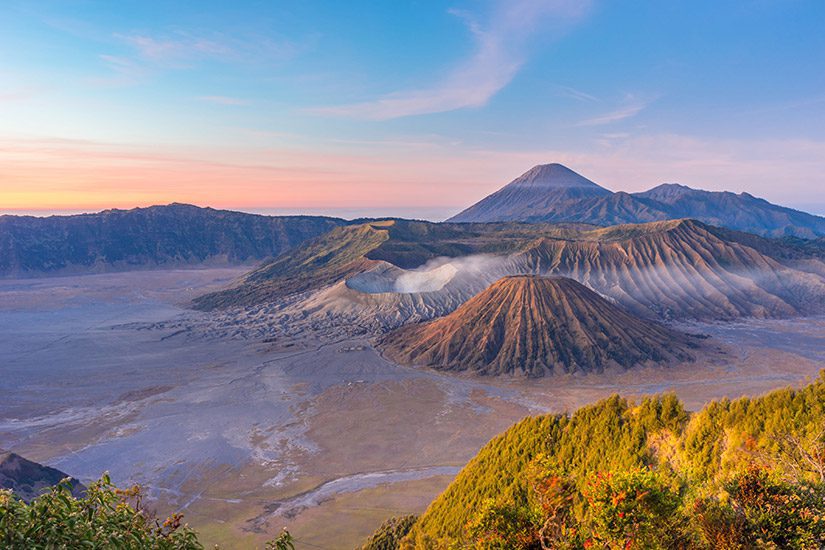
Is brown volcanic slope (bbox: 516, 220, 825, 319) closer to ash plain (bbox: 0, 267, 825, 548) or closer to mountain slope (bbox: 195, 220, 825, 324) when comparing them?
mountain slope (bbox: 195, 220, 825, 324)

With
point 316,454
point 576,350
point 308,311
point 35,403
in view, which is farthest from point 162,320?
point 576,350

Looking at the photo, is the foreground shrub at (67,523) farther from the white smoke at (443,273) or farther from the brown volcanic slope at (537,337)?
the white smoke at (443,273)

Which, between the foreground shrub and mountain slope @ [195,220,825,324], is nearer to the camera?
the foreground shrub

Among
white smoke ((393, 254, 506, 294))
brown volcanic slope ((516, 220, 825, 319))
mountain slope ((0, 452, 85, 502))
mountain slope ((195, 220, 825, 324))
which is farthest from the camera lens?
white smoke ((393, 254, 506, 294))

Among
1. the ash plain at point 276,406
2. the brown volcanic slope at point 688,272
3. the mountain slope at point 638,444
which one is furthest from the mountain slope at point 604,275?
the mountain slope at point 638,444

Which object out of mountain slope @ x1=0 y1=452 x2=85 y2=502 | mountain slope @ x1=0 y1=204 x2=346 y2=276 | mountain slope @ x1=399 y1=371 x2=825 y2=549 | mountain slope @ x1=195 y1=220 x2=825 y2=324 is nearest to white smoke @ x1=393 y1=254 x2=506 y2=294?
mountain slope @ x1=195 y1=220 x2=825 y2=324

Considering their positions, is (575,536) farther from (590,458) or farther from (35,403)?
(35,403)

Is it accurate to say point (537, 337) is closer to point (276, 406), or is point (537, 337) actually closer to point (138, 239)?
point (276, 406)
